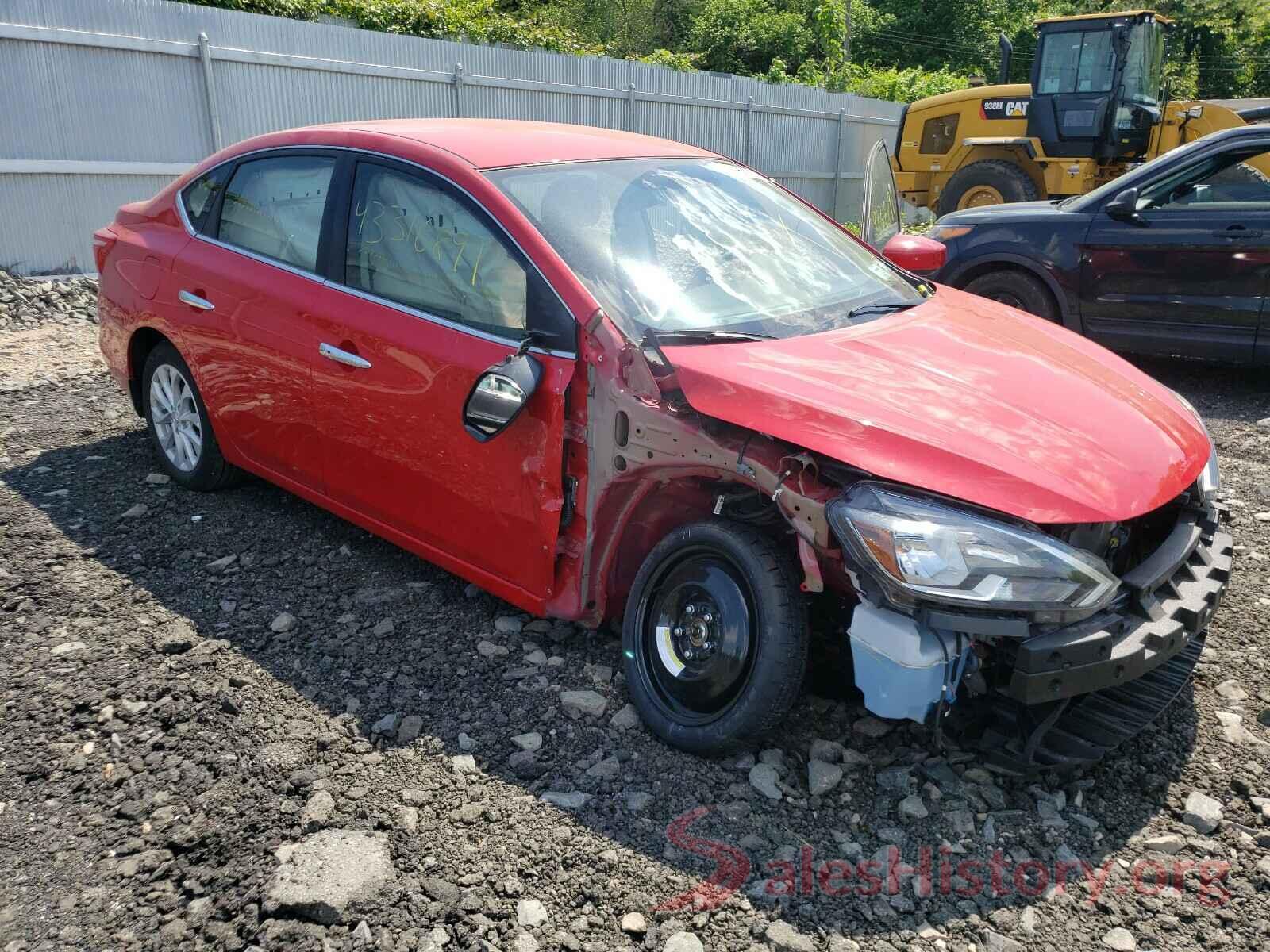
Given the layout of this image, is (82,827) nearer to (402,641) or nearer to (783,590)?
(402,641)

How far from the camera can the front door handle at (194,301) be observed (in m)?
4.37

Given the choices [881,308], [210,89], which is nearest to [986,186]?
[210,89]

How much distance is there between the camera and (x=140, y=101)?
10.2m

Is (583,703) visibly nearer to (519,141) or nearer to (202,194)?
(519,141)

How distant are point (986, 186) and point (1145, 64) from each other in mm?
2258

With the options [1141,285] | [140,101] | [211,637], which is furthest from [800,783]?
[140,101]

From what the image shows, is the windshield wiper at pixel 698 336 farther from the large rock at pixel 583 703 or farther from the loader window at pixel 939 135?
the loader window at pixel 939 135

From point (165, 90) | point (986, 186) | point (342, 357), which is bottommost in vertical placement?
point (986, 186)

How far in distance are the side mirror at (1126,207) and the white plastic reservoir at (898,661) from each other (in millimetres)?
5212

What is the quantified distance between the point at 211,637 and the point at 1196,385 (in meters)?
6.43

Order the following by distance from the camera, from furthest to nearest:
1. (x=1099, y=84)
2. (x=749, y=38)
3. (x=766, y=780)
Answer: (x=749, y=38) → (x=1099, y=84) → (x=766, y=780)

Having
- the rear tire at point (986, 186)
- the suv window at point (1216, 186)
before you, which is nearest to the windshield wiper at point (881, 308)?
the suv window at point (1216, 186)

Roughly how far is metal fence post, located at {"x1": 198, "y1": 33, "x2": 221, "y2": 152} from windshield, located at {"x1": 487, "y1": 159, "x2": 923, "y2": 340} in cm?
836

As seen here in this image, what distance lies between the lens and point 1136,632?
8.52ft
